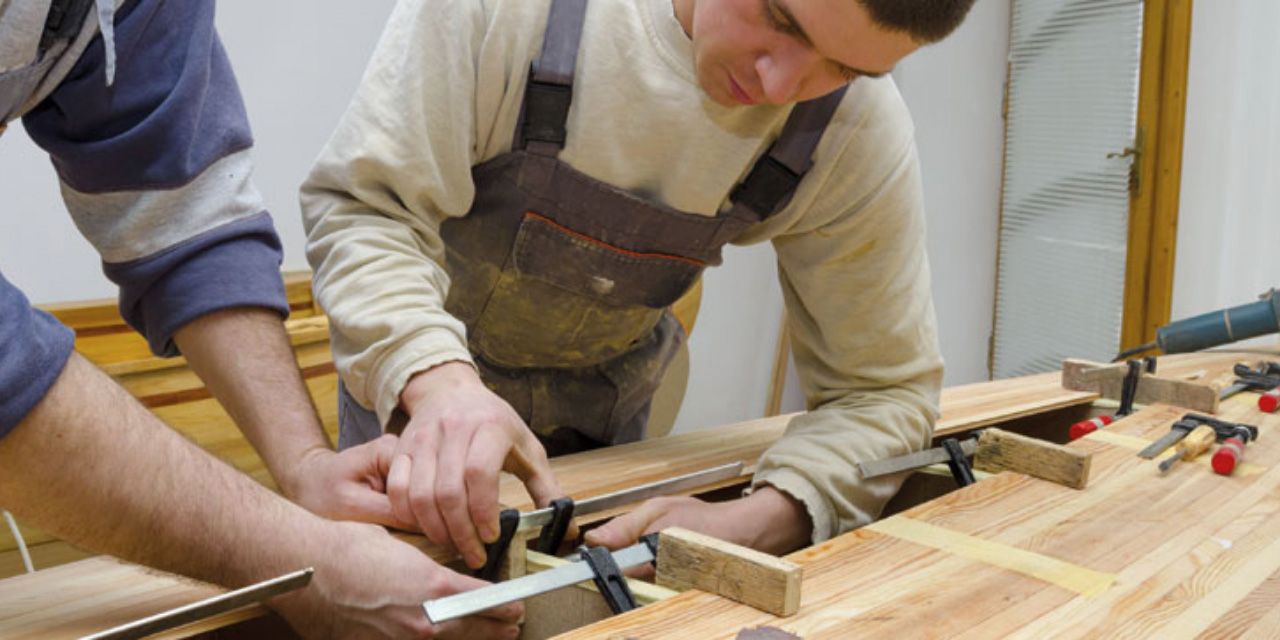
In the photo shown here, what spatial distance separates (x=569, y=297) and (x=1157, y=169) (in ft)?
13.0

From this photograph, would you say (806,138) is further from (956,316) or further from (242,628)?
(956,316)

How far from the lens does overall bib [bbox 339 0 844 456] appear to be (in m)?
1.58

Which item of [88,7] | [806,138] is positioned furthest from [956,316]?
[88,7]

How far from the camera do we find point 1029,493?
4.95ft

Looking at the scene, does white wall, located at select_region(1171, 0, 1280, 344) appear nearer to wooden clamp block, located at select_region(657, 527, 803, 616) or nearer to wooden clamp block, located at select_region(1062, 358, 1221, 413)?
wooden clamp block, located at select_region(1062, 358, 1221, 413)

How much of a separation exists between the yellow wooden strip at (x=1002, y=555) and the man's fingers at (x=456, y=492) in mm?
518

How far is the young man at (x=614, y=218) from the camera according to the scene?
1309mm

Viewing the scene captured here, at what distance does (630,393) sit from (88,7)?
49.2 inches

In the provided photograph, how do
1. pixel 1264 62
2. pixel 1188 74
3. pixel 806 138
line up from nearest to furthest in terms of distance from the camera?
1. pixel 806 138
2. pixel 1264 62
3. pixel 1188 74

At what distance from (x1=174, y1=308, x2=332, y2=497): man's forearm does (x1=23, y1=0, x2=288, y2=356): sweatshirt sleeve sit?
30mm

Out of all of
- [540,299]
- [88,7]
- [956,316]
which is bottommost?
[956,316]

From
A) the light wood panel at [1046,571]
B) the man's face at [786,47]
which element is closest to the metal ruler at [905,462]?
the light wood panel at [1046,571]

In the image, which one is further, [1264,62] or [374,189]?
[1264,62]

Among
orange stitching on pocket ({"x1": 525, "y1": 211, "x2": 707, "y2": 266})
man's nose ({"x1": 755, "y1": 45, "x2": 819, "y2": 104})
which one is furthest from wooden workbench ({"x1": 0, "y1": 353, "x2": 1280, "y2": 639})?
man's nose ({"x1": 755, "y1": 45, "x2": 819, "y2": 104})
